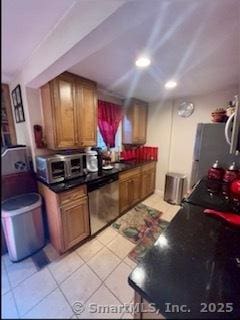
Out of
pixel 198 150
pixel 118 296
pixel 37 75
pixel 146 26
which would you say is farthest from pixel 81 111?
pixel 118 296

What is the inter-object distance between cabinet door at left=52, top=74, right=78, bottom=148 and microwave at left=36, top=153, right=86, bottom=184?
0.20 meters

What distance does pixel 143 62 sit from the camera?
156 centimetres

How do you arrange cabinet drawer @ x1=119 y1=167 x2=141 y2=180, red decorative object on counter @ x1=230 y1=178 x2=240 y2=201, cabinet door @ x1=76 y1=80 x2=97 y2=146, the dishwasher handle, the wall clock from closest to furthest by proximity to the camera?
red decorative object on counter @ x1=230 y1=178 x2=240 y2=201
the dishwasher handle
cabinet door @ x1=76 y1=80 x2=97 y2=146
cabinet drawer @ x1=119 y1=167 x2=141 y2=180
the wall clock

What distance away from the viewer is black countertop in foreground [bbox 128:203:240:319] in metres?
0.52

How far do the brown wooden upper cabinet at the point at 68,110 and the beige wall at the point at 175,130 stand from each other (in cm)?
167

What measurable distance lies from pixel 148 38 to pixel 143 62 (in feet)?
1.25

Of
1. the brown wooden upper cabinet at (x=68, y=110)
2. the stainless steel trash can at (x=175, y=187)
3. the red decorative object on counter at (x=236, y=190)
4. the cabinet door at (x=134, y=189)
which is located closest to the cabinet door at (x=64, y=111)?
the brown wooden upper cabinet at (x=68, y=110)

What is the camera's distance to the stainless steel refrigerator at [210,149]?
1848mm

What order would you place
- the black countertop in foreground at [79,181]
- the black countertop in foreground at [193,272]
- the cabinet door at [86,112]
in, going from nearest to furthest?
the black countertop in foreground at [193,272], the black countertop in foreground at [79,181], the cabinet door at [86,112]

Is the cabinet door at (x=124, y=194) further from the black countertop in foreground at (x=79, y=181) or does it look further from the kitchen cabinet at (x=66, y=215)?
the kitchen cabinet at (x=66, y=215)

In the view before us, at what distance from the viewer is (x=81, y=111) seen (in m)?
2.05

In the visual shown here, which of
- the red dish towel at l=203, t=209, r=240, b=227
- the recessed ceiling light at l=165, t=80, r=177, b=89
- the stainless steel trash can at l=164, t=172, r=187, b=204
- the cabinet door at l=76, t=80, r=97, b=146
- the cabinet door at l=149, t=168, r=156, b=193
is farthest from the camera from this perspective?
the cabinet door at l=149, t=168, r=156, b=193

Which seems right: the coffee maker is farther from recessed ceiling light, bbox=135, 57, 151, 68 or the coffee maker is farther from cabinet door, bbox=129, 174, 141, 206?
recessed ceiling light, bbox=135, 57, 151, 68

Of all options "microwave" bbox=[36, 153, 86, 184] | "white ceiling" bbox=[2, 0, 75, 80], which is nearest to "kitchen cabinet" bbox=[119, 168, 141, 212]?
"microwave" bbox=[36, 153, 86, 184]
